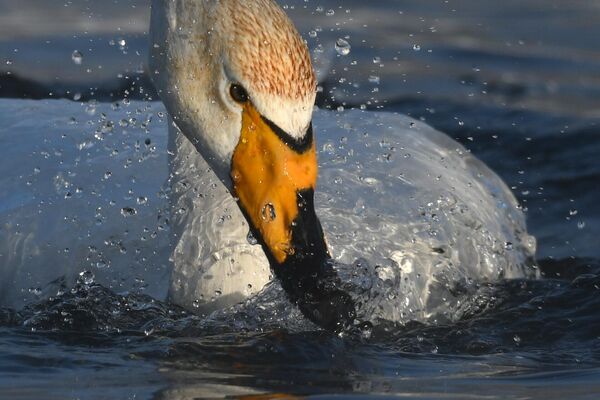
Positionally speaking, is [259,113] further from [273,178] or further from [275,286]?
[275,286]

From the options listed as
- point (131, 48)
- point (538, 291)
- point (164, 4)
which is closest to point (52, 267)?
point (164, 4)

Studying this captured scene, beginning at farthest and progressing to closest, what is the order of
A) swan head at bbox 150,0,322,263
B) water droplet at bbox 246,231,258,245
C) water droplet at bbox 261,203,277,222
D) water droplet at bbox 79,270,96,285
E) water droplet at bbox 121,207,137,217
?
water droplet at bbox 121,207,137,217 → water droplet at bbox 79,270,96,285 → water droplet at bbox 246,231,258,245 → water droplet at bbox 261,203,277,222 → swan head at bbox 150,0,322,263

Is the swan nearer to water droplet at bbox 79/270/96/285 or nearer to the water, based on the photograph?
the water

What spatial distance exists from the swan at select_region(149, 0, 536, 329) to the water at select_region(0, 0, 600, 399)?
0.60ft

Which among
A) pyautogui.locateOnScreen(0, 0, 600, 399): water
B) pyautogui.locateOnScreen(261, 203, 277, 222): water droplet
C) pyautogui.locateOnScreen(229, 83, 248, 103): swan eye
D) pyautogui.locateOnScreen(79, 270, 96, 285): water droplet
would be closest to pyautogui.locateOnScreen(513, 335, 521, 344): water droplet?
pyautogui.locateOnScreen(0, 0, 600, 399): water

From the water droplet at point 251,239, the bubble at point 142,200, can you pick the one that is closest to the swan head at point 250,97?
the water droplet at point 251,239

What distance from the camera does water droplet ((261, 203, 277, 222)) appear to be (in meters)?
5.49

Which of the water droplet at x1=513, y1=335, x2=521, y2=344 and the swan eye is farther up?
the swan eye

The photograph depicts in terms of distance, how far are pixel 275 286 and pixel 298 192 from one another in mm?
671

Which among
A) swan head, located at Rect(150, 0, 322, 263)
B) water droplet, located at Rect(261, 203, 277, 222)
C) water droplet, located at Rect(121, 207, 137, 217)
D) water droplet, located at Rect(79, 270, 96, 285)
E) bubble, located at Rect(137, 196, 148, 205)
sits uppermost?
swan head, located at Rect(150, 0, 322, 263)

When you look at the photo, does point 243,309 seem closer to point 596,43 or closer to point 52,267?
point 52,267

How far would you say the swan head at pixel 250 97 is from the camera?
212 inches

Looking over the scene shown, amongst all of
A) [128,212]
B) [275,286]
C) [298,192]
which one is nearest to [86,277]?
[128,212]

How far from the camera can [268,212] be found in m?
5.50
